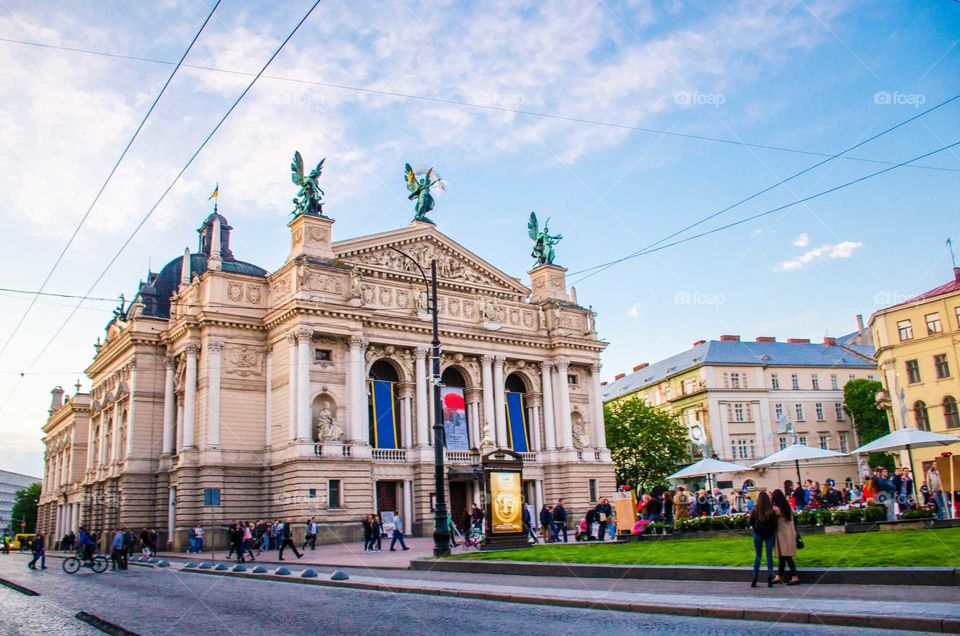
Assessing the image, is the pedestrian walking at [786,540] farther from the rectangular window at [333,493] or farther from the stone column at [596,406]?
the stone column at [596,406]

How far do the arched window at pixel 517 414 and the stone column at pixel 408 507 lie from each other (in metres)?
8.14

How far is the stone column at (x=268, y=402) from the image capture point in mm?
44600

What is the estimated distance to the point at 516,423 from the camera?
52156 mm

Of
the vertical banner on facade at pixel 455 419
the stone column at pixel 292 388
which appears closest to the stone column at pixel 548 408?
the vertical banner on facade at pixel 455 419

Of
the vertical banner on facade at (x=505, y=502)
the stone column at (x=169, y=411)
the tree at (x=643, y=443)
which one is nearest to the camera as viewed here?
the vertical banner on facade at (x=505, y=502)

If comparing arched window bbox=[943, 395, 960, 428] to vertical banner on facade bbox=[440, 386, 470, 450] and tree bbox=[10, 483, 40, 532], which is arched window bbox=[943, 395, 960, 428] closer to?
vertical banner on facade bbox=[440, 386, 470, 450]

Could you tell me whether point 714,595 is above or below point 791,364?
below

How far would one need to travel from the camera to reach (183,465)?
42906 mm

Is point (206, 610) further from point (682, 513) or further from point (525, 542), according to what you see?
point (682, 513)

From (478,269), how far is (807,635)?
1740 inches

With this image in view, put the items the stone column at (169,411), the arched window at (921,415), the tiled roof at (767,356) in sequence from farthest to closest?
1. the tiled roof at (767,356)
2. the arched window at (921,415)
3. the stone column at (169,411)

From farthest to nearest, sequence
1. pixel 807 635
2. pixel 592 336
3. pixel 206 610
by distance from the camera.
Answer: pixel 592 336
pixel 206 610
pixel 807 635

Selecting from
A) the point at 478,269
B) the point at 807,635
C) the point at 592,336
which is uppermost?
the point at 478,269

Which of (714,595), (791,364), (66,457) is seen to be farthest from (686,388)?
(714,595)
